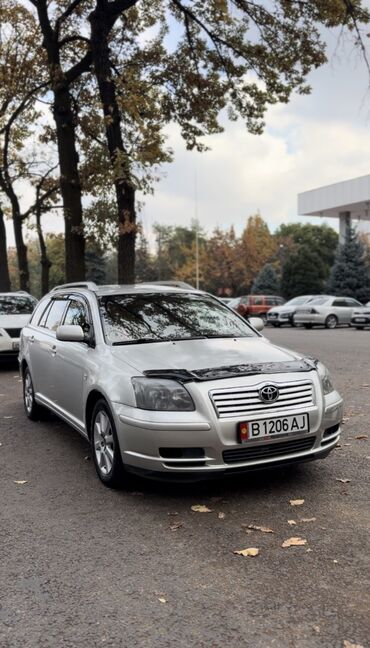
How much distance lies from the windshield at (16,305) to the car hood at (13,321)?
45cm

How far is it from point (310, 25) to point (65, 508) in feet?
46.6

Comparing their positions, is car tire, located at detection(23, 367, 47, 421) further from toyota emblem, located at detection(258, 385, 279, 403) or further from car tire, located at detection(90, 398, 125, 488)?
toyota emblem, located at detection(258, 385, 279, 403)

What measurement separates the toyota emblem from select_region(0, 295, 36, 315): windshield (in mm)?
10041

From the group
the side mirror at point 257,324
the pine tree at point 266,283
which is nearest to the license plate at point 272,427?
the side mirror at point 257,324

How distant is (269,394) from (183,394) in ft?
2.03

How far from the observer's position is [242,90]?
17.0m

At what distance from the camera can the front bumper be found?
421cm

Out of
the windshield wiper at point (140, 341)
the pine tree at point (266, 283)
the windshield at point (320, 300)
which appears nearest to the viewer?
the windshield wiper at point (140, 341)

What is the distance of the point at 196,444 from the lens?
4223mm

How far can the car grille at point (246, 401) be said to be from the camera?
4258 mm

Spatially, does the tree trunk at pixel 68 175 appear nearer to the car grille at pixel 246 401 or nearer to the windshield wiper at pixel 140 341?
the windshield wiper at pixel 140 341

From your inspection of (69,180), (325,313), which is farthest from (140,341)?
(325,313)

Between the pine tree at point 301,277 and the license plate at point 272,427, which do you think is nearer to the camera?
the license plate at point 272,427

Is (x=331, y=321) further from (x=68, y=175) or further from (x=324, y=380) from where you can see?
(x=324, y=380)
